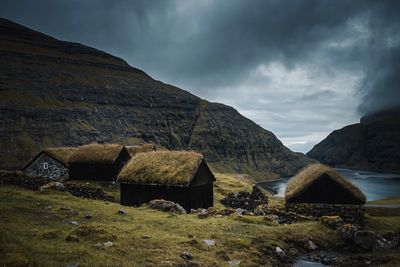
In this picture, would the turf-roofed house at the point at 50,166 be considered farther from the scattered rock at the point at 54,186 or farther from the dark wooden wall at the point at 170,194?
the scattered rock at the point at 54,186

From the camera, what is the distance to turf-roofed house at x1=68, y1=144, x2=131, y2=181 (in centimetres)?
5799

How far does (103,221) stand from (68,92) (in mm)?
191241

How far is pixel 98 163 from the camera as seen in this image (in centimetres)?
5844

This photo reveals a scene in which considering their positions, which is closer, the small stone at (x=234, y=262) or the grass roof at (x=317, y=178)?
the small stone at (x=234, y=262)

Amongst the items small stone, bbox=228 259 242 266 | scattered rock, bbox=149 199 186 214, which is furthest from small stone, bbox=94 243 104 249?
scattered rock, bbox=149 199 186 214

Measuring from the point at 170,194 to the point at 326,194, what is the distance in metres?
15.5

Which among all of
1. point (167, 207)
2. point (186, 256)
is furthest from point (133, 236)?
point (167, 207)

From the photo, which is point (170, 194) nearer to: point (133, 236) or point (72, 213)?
point (72, 213)

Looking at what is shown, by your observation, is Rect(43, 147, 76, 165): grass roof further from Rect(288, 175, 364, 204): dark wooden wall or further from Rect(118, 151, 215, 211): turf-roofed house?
Rect(288, 175, 364, 204): dark wooden wall

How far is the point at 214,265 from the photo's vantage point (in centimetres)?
1647

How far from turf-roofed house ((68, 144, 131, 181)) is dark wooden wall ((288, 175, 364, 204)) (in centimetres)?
3375

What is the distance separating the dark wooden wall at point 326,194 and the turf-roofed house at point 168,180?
32.3 feet

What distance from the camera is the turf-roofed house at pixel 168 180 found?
3544 cm

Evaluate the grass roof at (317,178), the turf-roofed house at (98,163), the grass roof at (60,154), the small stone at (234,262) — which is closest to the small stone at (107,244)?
the small stone at (234,262)
